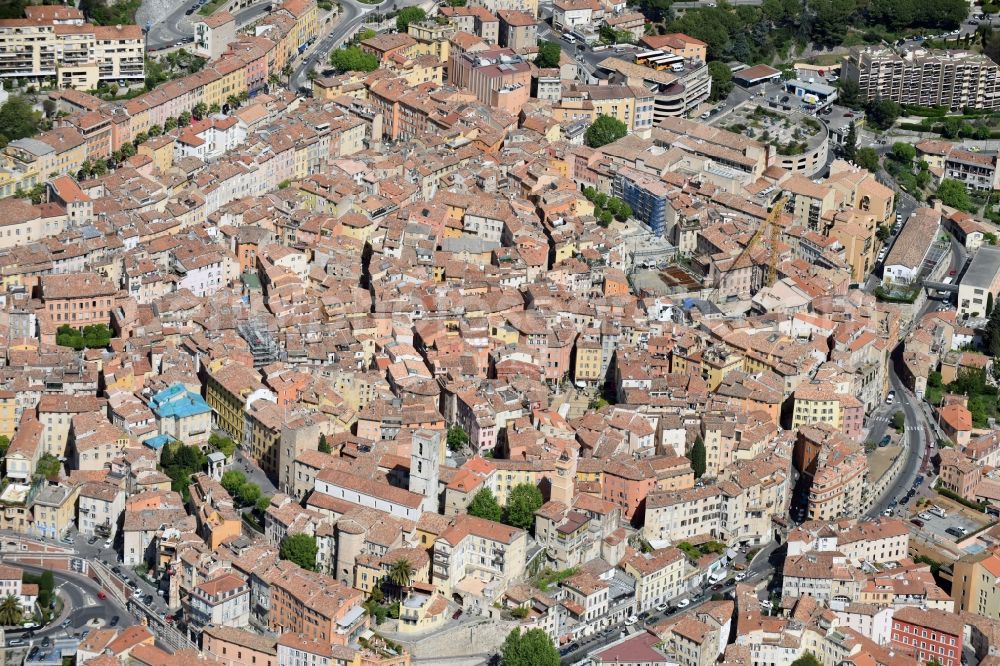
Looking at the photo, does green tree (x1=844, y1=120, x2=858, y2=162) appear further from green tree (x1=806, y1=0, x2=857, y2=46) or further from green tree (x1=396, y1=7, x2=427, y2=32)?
green tree (x1=396, y1=7, x2=427, y2=32)

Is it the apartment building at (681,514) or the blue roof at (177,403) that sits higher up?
the blue roof at (177,403)

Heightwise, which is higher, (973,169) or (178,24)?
(178,24)

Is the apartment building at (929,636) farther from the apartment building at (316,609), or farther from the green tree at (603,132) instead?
the green tree at (603,132)

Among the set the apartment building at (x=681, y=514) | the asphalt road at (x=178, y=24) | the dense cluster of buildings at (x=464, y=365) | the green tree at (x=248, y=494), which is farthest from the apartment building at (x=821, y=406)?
the asphalt road at (x=178, y=24)

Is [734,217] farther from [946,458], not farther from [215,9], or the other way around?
[215,9]

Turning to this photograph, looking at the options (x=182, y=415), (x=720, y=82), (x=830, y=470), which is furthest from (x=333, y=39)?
(x=830, y=470)

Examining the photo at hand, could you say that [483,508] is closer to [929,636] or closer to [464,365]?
[464,365]
